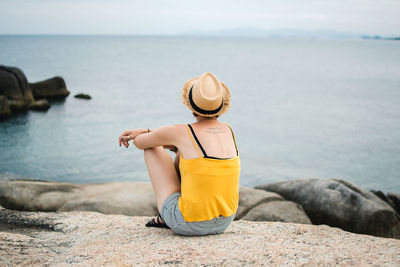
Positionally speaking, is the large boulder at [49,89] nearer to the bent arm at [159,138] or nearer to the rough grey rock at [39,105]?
the rough grey rock at [39,105]

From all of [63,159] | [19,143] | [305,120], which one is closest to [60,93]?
[19,143]

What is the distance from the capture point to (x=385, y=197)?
7922 mm

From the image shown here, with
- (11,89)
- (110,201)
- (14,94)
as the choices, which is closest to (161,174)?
(110,201)

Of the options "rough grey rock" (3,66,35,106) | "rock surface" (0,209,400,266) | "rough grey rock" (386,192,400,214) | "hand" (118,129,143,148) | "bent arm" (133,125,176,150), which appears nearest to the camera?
"rock surface" (0,209,400,266)

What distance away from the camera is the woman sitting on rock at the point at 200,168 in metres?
3.12

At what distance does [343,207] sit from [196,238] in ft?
13.0

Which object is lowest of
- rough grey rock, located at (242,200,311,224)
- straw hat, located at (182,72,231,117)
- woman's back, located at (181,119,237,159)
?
rough grey rock, located at (242,200,311,224)

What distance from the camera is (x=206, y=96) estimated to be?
317 centimetres

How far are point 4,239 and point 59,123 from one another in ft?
51.0

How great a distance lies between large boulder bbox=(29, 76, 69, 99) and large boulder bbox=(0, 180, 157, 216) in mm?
18761

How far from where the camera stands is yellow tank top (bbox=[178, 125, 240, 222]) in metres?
3.10

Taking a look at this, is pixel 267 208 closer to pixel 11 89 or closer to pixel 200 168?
pixel 200 168

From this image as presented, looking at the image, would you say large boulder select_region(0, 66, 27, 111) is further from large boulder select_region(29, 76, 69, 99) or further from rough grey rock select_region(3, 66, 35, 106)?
large boulder select_region(29, 76, 69, 99)

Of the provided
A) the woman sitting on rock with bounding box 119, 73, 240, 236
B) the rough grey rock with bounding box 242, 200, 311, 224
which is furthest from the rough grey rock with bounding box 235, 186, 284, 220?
the woman sitting on rock with bounding box 119, 73, 240, 236
